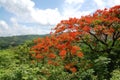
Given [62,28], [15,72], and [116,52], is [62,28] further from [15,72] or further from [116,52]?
[15,72]

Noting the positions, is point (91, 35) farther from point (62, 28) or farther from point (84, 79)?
point (84, 79)

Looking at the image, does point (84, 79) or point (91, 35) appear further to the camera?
point (91, 35)

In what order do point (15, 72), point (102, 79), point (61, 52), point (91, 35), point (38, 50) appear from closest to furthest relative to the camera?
point (15, 72) → point (102, 79) → point (61, 52) → point (91, 35) → point (38, 50)

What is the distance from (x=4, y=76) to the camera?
14039 mm

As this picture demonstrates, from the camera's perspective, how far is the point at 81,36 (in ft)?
72.3

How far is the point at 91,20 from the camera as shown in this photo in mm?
21719

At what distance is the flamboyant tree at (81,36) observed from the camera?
69.7 ft

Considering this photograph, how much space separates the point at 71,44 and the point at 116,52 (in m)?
4.02

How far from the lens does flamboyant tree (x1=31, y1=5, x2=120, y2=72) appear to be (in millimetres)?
21234

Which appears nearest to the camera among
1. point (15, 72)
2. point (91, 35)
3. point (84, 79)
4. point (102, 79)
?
point (15, 72)

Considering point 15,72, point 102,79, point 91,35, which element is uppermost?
point 91,35

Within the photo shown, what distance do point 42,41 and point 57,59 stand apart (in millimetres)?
2771

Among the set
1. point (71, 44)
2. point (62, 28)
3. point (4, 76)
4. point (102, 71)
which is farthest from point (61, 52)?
point (4, 76)

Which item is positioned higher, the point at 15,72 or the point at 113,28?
the point at 113,28
